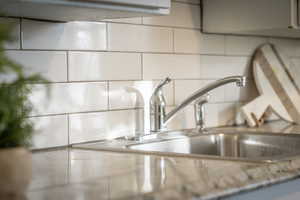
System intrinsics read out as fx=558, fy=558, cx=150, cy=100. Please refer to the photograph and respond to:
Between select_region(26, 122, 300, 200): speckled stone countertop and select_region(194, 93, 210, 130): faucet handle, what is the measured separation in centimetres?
59

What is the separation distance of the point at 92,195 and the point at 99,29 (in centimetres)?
90

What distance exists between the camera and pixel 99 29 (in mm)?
1787

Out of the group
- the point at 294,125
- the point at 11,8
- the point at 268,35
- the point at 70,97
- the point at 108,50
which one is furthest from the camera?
the point at 268,35

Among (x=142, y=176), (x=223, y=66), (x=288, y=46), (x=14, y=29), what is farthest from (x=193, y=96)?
(x=288, y=46)

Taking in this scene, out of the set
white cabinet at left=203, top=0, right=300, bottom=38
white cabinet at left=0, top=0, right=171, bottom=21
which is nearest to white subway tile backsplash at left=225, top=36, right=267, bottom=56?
white cabinet at left=203, top=0, right=300, bottom=38

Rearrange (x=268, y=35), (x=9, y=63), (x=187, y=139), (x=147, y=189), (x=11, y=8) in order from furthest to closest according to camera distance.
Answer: (x=268, y=35) → (x=187, y=139) → (x=11, y=8) → (x=147, y=189) → (x=9, y=63)

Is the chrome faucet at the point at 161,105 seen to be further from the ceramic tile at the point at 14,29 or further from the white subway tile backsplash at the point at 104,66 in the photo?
the ceramic tile at the point at 14,29

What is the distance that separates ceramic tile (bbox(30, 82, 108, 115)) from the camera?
5.22 ft

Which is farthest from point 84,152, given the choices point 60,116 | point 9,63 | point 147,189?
point 9,63

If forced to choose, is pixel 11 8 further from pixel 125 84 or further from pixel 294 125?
pixel 294 125

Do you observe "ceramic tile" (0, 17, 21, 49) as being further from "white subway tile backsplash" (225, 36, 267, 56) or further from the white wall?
"white subway tile backsplash" (225, 36, 267, 56)

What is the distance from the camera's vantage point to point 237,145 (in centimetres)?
204

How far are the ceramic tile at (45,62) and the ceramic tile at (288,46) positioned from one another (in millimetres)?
1256

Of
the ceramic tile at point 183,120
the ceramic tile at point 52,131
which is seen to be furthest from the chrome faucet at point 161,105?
the ceramic tile at point 52,131
